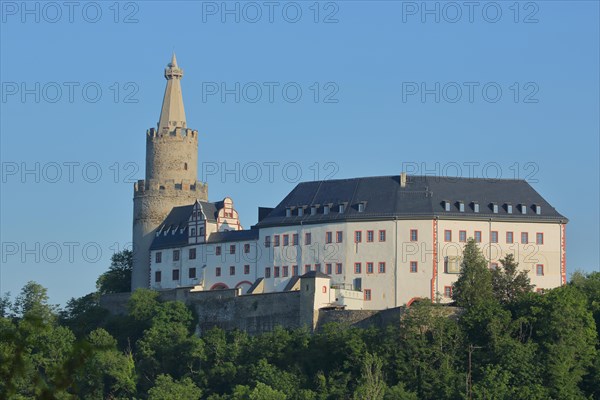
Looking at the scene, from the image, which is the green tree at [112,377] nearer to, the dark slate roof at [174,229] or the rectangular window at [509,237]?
the dark slate roof at [174,229]

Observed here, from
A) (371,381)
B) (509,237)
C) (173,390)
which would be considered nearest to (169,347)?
(173,390)

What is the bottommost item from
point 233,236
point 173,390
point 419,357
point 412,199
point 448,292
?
point 173,390

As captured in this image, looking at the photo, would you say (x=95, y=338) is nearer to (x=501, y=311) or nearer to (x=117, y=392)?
(x=117, y=392)

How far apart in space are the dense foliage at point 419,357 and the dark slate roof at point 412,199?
523 cm

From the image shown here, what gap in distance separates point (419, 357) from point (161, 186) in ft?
84.0

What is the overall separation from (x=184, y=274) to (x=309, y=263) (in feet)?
30.0

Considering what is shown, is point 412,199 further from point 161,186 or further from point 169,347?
point 161,186

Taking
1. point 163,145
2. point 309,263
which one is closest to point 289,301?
point 309,263

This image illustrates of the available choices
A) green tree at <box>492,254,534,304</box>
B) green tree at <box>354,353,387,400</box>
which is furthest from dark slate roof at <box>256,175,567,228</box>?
green tree at <box>354,353,387,400</box>

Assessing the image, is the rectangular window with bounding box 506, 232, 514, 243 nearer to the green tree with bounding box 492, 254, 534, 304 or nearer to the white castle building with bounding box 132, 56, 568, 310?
the white castle building with bounding box 132, 56, 568, 310

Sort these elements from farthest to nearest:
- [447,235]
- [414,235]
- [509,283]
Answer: [447,235] → [414,235] → [509,283]

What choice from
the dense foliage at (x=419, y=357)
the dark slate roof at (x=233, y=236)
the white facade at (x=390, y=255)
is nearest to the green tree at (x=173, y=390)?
the dense foliage at (x=419, y=357)

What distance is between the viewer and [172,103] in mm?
84562

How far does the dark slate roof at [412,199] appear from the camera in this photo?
228 ft
